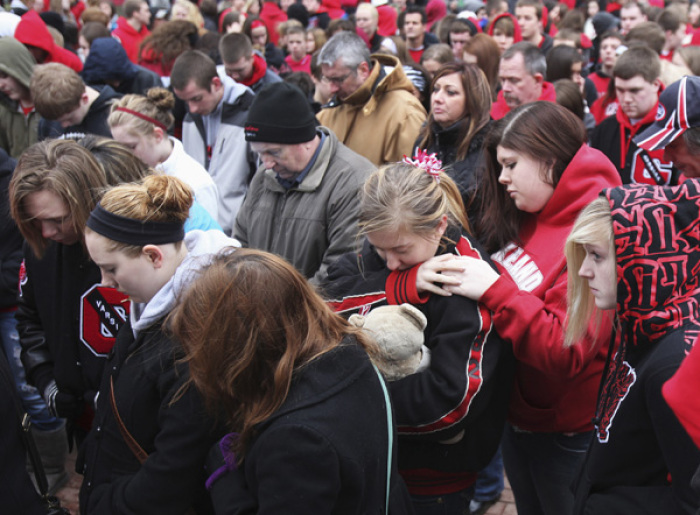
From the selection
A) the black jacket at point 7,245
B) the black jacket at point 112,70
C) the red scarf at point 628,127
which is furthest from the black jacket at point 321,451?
the black jacket at point 112,70

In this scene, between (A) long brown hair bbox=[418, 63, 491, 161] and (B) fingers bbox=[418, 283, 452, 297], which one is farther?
(A) long brown hair bbox=[418, 63, 491, 161]

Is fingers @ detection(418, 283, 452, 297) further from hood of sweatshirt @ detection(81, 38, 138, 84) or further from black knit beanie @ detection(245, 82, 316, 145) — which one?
hood of sweatshirt @ detection(81, 38, 138, 84)

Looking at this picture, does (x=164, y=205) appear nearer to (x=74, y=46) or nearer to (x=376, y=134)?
(x=376, y=134)

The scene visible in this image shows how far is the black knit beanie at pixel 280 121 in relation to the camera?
3.41 metres

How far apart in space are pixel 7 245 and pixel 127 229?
6.78ft

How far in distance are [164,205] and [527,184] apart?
4.31 ft

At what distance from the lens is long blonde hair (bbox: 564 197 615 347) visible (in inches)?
76.3

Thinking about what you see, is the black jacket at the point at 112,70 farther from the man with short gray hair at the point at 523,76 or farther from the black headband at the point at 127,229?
the black headband at the point at 127,229

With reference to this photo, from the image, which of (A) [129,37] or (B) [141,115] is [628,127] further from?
(A) [129,37]

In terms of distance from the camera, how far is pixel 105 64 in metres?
6.32

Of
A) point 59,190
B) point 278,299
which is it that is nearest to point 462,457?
point 278,299

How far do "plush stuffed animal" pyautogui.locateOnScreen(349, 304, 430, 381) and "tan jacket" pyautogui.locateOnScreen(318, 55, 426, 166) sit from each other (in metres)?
2.72

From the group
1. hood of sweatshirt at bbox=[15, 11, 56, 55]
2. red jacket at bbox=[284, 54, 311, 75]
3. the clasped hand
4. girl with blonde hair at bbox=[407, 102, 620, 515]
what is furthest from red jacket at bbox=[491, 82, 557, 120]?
red jacket at bbox=[284, 54, 311, 75]

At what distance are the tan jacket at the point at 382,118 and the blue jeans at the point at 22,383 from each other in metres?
2.45
